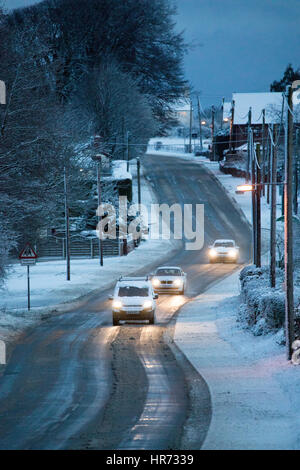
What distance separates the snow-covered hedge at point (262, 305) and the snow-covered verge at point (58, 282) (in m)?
8.19

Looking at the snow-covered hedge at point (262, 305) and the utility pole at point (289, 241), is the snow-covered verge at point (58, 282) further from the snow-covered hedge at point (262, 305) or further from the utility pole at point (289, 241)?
the utility pole at point (289, 241)

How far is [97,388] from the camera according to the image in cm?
1720

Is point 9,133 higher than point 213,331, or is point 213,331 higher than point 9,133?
point 9,133

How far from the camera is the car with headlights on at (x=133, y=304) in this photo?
28.3 meters

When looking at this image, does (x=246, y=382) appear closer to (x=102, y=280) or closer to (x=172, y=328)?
(x=172, y=328)

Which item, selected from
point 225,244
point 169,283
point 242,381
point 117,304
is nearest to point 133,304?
point 117,304

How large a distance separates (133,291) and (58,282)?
15.0 metres

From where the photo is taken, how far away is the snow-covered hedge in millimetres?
22047

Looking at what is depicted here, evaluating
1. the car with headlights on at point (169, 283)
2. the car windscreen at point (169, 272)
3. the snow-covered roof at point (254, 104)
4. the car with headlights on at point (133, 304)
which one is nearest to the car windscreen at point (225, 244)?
the car windscreen at point (169, 272)

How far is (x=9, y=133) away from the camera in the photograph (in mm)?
26531

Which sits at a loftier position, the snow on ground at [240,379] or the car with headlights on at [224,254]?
the snow on ground at [240,379]

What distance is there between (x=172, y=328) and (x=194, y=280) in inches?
696

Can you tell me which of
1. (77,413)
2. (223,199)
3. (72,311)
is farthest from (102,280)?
(223,199)

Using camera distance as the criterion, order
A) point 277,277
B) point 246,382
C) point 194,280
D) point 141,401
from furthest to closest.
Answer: point 194,280, point 277,277, point 246,382, point 141,401
